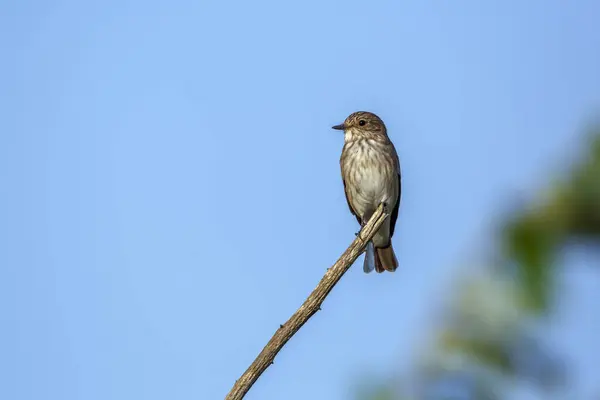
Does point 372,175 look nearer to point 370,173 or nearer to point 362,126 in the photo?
point 370,173

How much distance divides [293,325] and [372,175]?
7.64 m

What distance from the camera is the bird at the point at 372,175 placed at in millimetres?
11430

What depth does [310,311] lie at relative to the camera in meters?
4.05

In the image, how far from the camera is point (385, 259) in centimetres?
1178

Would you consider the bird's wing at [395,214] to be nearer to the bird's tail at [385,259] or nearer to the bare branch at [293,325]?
the bird's tail at [385,259]

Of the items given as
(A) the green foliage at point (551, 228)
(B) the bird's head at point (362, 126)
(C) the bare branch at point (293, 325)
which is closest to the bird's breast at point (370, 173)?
(B) the bird's head at point (362, 126)

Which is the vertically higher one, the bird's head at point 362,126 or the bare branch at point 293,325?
the bird's head at point 362,126

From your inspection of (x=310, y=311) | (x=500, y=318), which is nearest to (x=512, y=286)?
(x=500, y=318)

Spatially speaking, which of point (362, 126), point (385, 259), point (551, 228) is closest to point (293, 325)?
point (551, 228)

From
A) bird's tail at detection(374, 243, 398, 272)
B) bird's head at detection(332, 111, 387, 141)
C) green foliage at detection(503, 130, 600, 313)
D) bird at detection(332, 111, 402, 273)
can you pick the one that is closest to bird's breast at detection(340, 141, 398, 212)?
bird at detection(332, 111, 402, 273)

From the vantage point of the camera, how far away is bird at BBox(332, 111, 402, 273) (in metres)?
11.4

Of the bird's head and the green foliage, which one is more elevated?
the green foliage

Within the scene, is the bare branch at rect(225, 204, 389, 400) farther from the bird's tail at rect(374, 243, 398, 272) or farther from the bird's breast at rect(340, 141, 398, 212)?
the bird's tail at rect(374, 243, 398, 272)

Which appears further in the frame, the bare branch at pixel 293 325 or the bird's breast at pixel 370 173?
the bird's breast at pixel 370 173
